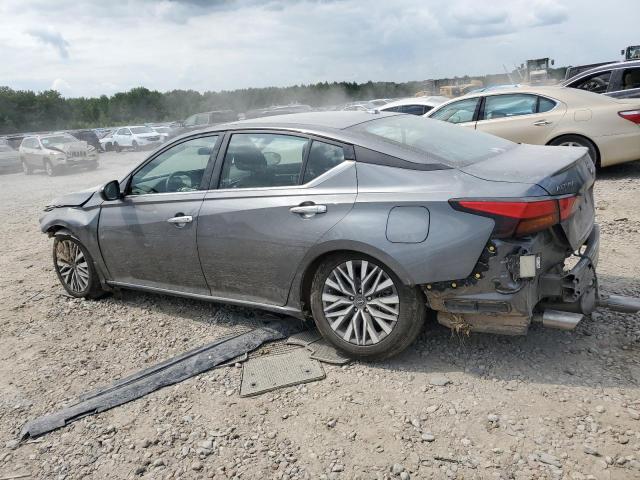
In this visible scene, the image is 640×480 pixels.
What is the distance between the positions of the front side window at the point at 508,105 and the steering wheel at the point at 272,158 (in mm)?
5942

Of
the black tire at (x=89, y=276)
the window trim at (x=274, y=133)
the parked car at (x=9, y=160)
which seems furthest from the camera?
the parked car at (x=9, y=160)

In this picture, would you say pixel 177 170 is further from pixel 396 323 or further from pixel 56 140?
pixel 56 140

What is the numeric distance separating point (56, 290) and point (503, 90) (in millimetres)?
7136

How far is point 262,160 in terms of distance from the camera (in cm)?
397

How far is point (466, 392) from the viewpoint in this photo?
3211 millimetres

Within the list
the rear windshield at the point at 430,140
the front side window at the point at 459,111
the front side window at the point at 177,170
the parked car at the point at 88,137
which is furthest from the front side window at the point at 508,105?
the parked car at the point at 88,137

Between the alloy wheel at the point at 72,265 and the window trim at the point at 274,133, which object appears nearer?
the window trim at the point at 274,133

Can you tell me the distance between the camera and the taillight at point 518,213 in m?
2.98

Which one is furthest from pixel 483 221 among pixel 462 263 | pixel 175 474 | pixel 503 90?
pixel 503 90

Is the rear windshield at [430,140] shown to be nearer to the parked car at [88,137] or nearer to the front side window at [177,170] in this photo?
the front side window at [177,170]

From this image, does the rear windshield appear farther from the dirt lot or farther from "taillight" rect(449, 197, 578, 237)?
the dirt lot

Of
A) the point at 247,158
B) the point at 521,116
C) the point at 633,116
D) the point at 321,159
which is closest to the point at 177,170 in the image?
the point at 247,158

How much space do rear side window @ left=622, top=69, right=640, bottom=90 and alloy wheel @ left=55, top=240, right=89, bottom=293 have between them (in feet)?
31.4

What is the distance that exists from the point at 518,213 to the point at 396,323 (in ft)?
3.21
